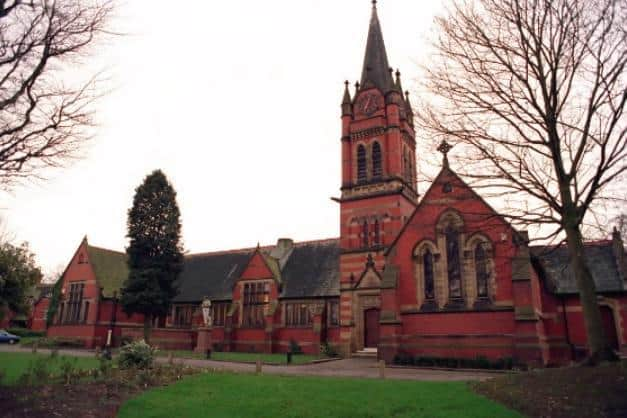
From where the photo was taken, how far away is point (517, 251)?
24.3 meters

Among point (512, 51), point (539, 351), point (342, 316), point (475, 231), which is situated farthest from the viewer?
point (342, 316)

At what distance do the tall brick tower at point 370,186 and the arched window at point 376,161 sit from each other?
0.07 m

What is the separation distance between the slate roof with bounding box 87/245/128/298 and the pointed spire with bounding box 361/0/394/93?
30.4 m

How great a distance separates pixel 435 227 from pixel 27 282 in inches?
1050

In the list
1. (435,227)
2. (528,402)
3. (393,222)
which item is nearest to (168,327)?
(393,222)

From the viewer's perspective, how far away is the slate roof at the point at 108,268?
4384cm

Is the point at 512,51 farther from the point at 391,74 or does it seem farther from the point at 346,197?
the point at 391,74

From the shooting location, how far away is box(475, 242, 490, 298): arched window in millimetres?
25750

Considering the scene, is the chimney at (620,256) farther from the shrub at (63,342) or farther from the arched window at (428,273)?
the shrub at (63,342)

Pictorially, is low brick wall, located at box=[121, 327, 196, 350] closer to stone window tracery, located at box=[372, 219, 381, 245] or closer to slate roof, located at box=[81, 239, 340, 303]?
slate roof, located at box=[81, 239, 340, 303]

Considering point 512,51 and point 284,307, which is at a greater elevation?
point 512,51

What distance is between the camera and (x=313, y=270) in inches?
1555

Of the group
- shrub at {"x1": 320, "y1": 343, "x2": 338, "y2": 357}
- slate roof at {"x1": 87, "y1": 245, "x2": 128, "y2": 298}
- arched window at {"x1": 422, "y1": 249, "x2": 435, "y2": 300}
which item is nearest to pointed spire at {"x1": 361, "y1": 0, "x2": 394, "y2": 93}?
arched window at {"x1": 422, "y1": 249, "x2": 435, "y2": 300}

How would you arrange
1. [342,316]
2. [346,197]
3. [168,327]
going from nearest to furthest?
[342,316]
[346,197]
[168,327]
